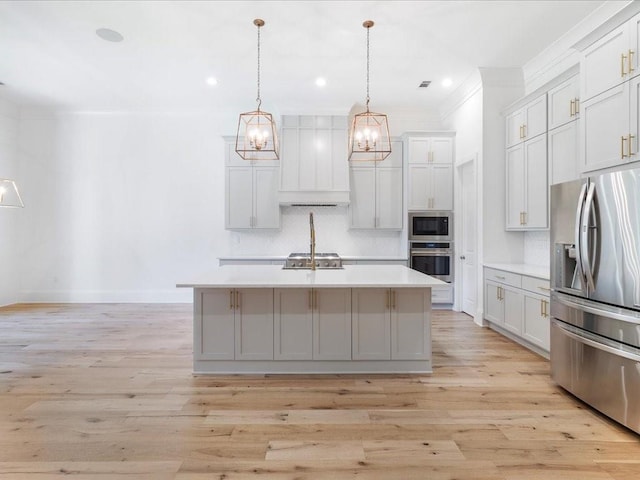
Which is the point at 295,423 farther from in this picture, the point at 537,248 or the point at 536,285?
the point at 537,248

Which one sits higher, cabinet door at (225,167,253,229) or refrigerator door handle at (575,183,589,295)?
cabinet door at (225,167,253,229)

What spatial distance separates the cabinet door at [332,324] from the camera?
10.2ft

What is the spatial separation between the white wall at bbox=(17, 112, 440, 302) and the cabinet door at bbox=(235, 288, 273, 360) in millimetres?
3137

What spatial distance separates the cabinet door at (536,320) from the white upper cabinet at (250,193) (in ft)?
A: 12.0

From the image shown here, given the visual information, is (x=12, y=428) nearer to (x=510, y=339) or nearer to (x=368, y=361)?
(x=368, y=361)

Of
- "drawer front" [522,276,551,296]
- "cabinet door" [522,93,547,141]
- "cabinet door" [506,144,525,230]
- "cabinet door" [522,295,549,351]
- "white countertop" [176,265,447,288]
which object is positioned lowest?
"cabinet door" [522,295,549,351]

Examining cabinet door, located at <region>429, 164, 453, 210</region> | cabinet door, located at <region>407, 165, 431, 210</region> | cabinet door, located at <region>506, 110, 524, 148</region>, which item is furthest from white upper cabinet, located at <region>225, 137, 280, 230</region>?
cabinet door, located at <region>506, 110, 524, 148</region>

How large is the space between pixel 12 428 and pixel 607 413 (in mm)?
3823

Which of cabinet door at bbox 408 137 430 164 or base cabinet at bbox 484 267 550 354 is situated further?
cabinet door at bbox 408 137 430 164

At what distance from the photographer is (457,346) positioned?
12.8 ft

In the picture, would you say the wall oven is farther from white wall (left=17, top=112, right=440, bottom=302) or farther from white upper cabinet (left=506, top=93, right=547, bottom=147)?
white upper cabinet (left=506, top=93, right=547, bottom=147)

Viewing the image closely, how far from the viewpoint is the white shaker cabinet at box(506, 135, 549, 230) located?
3975mm

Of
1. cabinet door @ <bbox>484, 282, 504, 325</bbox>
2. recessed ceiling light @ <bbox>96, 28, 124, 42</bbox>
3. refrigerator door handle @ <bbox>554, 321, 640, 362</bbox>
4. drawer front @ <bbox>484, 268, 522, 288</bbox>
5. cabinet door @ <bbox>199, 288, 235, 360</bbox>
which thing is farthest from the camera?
cabinet door @ <bbox>484, 282, 504, 325</bbox>

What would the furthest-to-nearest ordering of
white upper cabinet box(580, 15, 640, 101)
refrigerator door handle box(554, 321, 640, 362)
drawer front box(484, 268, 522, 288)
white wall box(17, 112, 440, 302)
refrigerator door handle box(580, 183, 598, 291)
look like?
1. white wall box(17, 112, 440, 302)
2. drawer front box(484, 268, 522, 288)
3. white upper cabinet box(580, 15, 640, 101)
4. refrigerator door handle box(580, 183, 598, 291)
5. refrigerator door handle box(554, 321, 640, 362)
